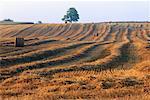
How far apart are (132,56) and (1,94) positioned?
1898 cm

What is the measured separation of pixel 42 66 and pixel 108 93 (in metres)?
10.9

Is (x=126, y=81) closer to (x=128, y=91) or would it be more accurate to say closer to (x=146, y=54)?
(x=128, y=91)

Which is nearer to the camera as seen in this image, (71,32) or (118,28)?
(71,32)

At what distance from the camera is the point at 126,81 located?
18.5m

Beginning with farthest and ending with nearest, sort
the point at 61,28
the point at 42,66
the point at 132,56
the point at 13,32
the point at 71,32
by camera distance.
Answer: the point at 61,28, the point at 71,32, the point at 13,32, the point at 132,56, the point at 42,66

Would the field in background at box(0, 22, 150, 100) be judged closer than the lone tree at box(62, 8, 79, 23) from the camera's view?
Yes

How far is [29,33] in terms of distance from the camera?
76.0 meters

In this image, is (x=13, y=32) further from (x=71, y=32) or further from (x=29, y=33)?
(x=71, y=32)

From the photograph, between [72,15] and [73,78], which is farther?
[72,15]

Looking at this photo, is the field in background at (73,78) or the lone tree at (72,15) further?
the lone tree at (72,15)

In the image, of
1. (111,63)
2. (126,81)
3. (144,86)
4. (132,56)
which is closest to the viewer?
(144,86)

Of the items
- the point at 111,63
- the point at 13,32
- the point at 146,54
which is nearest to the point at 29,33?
the point at 13,32

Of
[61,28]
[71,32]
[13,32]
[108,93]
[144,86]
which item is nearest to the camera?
[108,93]

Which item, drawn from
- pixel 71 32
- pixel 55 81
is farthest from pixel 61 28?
pixel 55 81
